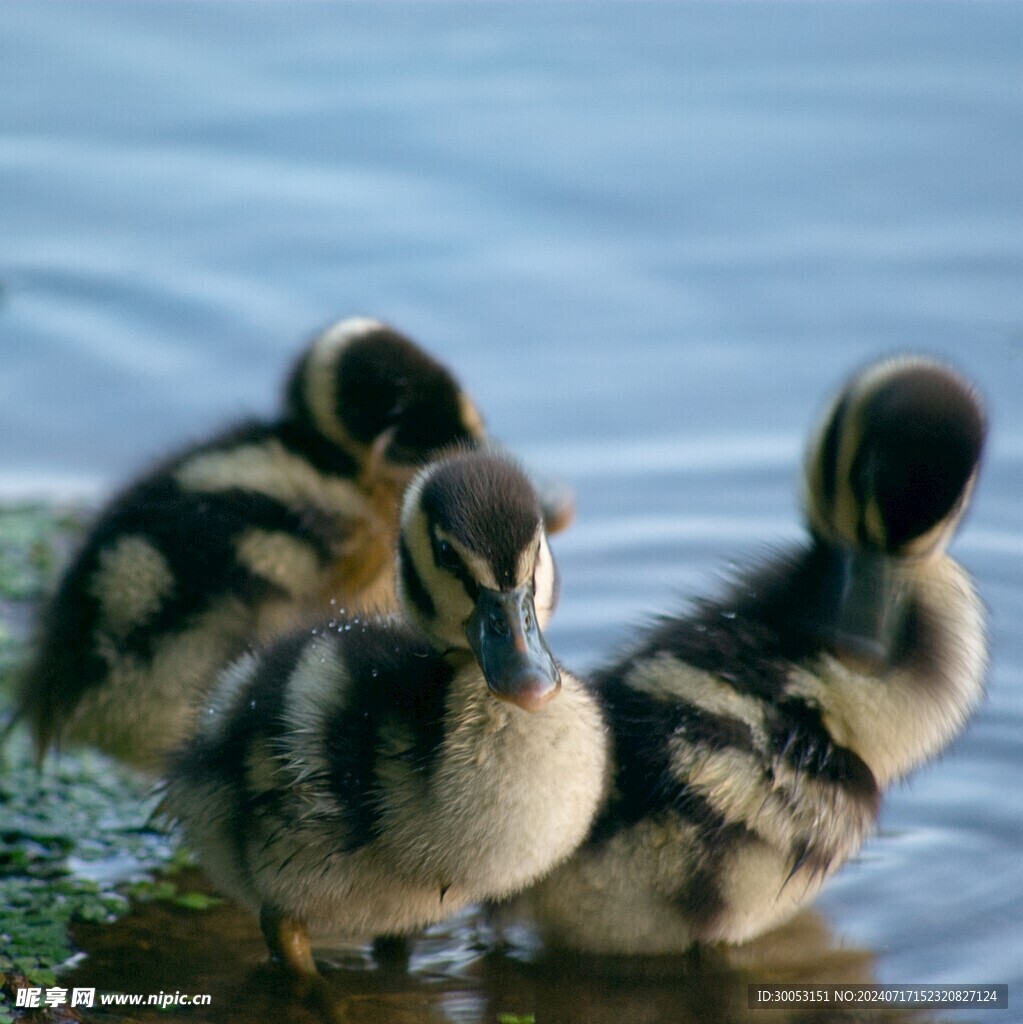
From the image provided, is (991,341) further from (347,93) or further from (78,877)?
(78,877)

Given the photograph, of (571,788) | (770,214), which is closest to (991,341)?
(770,214)

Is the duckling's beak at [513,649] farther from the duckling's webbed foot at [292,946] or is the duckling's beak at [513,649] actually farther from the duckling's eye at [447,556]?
the duckling's webbed foot at [292,946]

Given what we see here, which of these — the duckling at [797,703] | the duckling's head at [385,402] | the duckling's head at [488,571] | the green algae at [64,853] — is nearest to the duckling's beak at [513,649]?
the duckling's head at [488,571]

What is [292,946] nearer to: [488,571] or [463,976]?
[463,976]

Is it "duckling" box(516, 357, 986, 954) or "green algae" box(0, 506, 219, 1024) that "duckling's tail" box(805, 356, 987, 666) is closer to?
"duckling" box(516, 357, 986, 954)

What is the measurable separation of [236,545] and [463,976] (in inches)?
35.9

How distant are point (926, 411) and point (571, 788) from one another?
0.87m

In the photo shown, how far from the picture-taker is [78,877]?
3510 millimetres

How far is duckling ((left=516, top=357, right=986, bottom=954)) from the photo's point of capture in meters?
3.09

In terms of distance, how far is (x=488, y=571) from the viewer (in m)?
2.82

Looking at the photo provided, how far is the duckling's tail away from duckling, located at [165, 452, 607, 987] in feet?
1.83

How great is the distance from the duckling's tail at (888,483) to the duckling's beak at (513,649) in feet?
2.18

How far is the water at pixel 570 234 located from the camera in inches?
198

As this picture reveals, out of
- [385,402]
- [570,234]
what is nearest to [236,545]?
[385,402]
